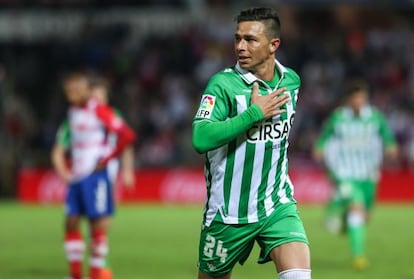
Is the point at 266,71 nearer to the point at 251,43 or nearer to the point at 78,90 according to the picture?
the point at 251,43

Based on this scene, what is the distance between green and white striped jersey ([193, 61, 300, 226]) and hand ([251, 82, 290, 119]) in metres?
0.08

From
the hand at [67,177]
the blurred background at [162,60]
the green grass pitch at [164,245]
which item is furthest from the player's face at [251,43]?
the blurred background at [162,60]

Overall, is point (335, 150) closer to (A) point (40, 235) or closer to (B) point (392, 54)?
(A) point (40, 235)

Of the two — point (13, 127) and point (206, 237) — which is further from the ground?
point (13, 127)

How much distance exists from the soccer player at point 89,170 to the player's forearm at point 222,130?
15.1ft

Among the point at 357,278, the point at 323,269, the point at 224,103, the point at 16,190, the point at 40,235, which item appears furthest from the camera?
the point at 16,190

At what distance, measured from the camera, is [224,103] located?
7.19 m

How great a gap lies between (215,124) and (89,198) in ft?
15.6

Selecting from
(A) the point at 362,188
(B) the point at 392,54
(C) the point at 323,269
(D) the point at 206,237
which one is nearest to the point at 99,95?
(C) the point at 323,269

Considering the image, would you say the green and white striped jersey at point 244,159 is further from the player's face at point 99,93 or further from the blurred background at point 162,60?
the blurred background at point 162,60

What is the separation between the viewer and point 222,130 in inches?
273

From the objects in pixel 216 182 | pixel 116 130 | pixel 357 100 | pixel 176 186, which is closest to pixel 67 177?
pixel 116 130

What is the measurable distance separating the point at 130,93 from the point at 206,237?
66.5ft

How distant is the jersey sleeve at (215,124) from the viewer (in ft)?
22.8
